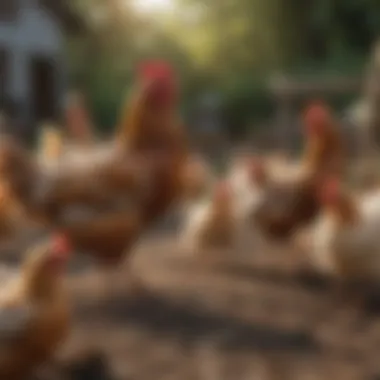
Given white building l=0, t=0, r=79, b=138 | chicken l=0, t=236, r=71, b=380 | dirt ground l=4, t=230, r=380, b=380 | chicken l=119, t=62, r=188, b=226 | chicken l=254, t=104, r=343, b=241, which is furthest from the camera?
white building l=0, t=0, r=79, b=138

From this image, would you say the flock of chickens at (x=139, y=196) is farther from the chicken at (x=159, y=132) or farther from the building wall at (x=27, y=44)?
the building wall at (x=27, y=44)

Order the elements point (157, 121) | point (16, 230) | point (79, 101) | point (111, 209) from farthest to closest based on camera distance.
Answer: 1. point (79, 101)
2. point (16, 230)
3. point (157, 121)
4. point (111, 209)

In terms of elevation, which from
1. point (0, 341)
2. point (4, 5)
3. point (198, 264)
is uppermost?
point (4, 5)

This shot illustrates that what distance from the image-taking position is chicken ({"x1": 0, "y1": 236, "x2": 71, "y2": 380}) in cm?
95

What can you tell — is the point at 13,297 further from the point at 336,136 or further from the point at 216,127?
the point at 216,127

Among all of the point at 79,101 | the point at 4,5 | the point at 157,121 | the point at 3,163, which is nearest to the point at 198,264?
the point at 157,121

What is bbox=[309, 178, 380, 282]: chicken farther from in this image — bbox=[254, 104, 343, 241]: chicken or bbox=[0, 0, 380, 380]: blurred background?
bbox=[0, 0, 380, 380]: blurred background

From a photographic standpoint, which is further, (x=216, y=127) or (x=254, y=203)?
(x=216, y=127)

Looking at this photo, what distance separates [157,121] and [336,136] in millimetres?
513

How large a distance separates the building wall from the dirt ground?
1.36 metres

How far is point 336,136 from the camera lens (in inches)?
74.4

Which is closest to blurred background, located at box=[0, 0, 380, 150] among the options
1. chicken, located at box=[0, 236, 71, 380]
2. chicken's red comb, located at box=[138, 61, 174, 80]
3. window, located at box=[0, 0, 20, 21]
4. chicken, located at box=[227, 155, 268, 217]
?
window, located at box=[0, 0, 20, 21]

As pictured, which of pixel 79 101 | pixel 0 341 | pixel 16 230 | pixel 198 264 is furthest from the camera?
pixel 79 101

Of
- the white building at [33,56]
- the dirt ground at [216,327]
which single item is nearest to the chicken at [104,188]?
the dirt ground at [216,327]
